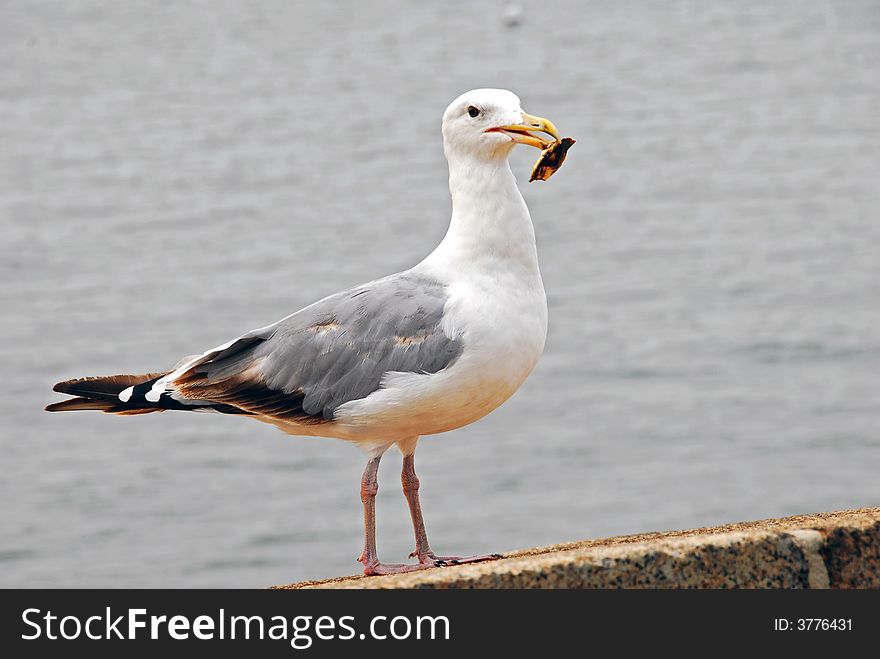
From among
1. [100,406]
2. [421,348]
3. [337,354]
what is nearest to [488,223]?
[421,348]

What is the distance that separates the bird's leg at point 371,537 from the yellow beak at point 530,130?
1.56m

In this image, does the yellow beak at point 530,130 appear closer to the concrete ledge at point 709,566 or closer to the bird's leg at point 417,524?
the bird's leg at point 417,524

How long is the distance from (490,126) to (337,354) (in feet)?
4.09

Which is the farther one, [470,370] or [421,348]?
[421,348]

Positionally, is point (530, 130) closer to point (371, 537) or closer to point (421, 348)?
point (421, 348)

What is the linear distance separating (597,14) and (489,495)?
75.9 feet

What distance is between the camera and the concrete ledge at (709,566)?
16.9 ft

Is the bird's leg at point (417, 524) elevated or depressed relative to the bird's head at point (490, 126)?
depressed

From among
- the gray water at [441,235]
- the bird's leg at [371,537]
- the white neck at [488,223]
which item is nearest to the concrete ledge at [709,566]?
the bird's leg at [371,537]

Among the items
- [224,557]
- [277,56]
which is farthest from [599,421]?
[277,56]

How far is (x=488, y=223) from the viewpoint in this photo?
6.79 m

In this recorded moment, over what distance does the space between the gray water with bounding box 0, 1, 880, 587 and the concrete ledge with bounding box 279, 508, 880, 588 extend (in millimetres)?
8821

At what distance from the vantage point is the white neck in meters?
6.76

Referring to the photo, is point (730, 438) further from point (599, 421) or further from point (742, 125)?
point (742, 125)
